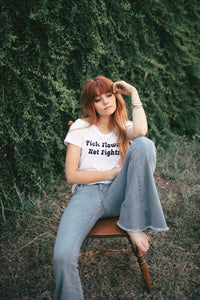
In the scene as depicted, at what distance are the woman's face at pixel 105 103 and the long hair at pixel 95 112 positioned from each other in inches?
1.2

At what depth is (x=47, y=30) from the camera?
7.98ft

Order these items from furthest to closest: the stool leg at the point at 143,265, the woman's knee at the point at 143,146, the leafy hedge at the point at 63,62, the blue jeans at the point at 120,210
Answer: the leafy hedge at the point at 63,62
the stool leg at the point at 143,265
the woman's knee at the point at 143,146
the blue jeans at the point at 120,210

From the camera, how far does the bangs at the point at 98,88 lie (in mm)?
1978

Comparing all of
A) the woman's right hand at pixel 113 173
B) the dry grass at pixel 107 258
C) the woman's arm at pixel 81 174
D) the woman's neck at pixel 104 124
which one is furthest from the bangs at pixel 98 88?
the dry grass at pixel 107 258

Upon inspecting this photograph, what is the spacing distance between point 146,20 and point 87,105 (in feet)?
7.16

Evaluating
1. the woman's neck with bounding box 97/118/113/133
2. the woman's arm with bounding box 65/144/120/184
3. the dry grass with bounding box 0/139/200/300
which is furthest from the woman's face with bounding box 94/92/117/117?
the dry grass with bounding box 0/139/200/300

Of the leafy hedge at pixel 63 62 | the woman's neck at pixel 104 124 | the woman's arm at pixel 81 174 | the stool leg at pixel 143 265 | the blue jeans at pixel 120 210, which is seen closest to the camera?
the blue jeans at pixel 120 210

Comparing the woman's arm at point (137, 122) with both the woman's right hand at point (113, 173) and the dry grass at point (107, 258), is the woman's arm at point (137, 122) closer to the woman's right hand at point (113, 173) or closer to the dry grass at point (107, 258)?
the woman's right hand at point (113, 173)

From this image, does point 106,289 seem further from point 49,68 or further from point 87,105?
point 49,68

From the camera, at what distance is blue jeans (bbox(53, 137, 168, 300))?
1.45m

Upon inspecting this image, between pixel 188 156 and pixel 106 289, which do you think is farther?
pixel 188 156

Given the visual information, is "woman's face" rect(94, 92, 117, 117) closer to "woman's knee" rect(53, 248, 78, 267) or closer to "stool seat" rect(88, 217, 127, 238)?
"stool seat" rect(88, 217, 127, 238)

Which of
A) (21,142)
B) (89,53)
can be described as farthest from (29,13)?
(21,142)

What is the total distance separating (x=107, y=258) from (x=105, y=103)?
4.72 ft
